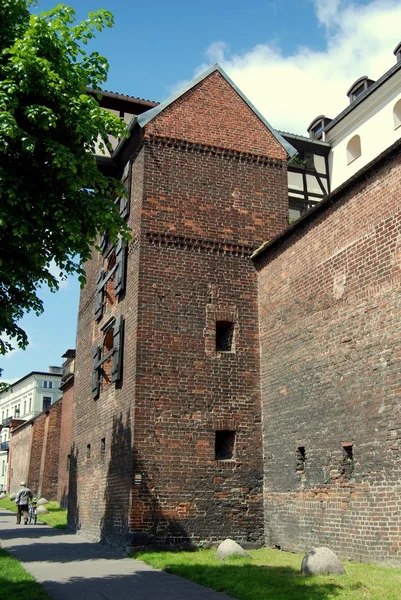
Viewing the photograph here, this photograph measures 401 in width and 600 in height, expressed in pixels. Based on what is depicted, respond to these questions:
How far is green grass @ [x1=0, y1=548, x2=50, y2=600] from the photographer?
24.7 feet

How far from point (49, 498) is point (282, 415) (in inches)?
933

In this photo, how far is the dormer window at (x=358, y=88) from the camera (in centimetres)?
2298

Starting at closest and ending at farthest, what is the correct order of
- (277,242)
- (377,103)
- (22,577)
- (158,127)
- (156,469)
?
(22,577), (156,469), (277,242), (158,127), (377,103)

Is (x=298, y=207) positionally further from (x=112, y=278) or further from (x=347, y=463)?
(x=347, y=463)

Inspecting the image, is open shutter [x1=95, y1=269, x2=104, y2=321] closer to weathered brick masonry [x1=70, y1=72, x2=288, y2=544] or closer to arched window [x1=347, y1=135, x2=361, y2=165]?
weathered brick masonry [x1=70, y1=72, x2=288, y2=544]

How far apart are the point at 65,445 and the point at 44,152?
23452mm

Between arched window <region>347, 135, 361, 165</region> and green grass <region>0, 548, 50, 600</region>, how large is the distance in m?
17.9

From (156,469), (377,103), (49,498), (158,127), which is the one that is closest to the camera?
(156,469)

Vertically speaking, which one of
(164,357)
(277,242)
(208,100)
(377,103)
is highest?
(377,103)

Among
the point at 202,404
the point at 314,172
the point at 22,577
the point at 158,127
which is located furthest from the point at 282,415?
the point at 314,172

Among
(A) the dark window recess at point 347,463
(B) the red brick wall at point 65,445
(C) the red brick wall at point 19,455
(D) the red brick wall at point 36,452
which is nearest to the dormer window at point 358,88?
(A) the dark window recess at point 347,463

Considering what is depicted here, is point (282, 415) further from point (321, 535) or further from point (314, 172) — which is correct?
point (314, 172)

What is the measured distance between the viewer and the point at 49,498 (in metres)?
32.9

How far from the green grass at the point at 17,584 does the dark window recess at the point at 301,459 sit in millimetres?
5396
